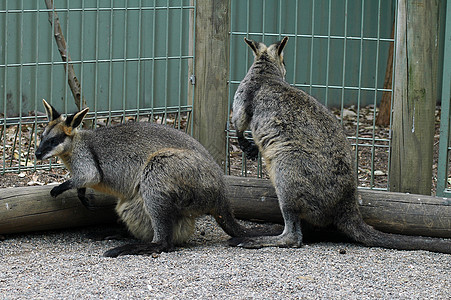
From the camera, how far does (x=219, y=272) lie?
532 centimetres

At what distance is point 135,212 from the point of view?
624cm

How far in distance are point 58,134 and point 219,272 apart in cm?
194

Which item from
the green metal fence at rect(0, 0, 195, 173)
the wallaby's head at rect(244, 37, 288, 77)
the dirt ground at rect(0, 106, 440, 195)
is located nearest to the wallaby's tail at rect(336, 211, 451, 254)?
the dirt ground at rect(0, 106, 440, 195)

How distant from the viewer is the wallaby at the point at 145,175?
19.7 ft

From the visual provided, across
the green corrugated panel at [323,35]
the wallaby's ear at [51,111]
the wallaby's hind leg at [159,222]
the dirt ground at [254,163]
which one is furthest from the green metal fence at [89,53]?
the wallaby's hind leg at [159,222]

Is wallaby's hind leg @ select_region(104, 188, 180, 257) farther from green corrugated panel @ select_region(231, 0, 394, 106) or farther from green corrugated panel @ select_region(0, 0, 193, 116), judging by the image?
green corrugated panel @ select_region(231, 0, 394, 106)

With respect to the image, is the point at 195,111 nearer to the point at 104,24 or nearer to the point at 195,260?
the point at 195,260

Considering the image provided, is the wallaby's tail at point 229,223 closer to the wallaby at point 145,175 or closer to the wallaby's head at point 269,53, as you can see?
the wallaby at point 145,175

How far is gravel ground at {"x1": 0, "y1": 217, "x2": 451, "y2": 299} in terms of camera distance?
491 cm

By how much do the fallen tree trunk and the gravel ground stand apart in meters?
0.22

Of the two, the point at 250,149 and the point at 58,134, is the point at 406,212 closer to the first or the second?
the point at 250,149

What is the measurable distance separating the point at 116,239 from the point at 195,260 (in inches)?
48.1

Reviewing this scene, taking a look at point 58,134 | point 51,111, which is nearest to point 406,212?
point 58,134

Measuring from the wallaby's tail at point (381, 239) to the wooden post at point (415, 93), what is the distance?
915 millimetres
